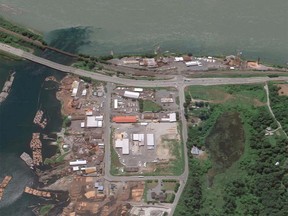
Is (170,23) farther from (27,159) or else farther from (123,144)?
(27,159)

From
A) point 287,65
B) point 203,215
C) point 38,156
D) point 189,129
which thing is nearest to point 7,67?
point 38,156

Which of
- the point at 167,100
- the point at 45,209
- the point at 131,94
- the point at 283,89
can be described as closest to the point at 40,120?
the point at 45,209

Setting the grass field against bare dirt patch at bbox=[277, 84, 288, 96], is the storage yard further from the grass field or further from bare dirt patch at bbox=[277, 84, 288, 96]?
bare dirt patch at bbox=[277, 84, 288, 96]

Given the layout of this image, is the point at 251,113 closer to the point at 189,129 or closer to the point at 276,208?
the point at 189,129

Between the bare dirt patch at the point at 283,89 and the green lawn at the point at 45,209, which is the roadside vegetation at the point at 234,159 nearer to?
the bare dirt patch at the point at 283,89

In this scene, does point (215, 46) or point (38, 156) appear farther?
point (215, 46)

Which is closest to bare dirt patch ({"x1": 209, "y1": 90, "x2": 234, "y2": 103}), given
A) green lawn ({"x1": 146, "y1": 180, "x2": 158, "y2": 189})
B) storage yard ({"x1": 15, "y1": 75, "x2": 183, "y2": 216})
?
storage yard ({"x1": 15, "y1": 75, "x2": 183, "y2": 216})
